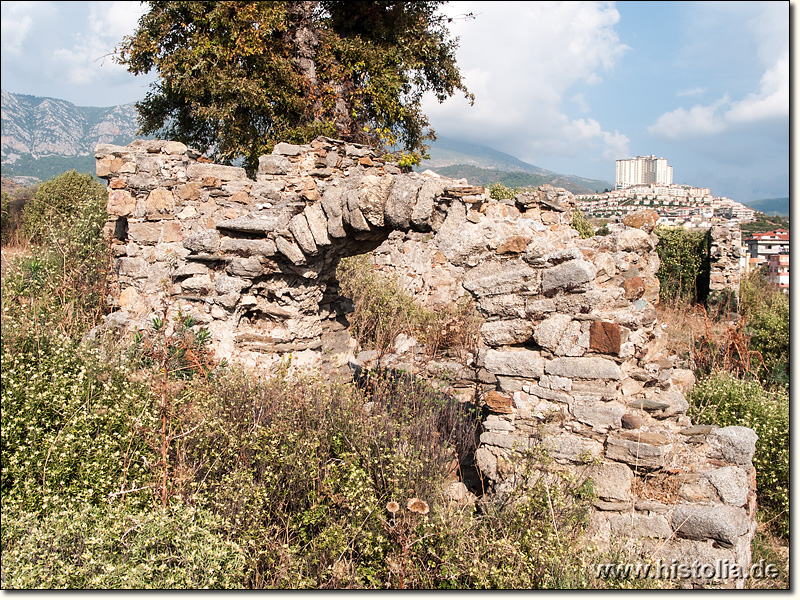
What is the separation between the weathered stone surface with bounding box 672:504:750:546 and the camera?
3.31 m

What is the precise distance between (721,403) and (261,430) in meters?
4.55

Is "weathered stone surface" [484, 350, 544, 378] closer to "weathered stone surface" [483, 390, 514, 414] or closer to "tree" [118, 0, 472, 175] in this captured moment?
"weathered stone surface" [483, 390, 514, 414]

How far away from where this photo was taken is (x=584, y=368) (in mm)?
3865

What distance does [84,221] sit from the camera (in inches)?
313

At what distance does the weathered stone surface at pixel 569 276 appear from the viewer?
13.0 ft

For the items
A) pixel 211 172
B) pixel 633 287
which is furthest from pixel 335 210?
pixel 633 287

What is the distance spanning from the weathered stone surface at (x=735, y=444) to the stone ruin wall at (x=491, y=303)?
1cm

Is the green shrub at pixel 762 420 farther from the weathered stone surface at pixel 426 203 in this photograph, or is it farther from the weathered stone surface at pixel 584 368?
Result: the weathered stone surface at pixel 426 203

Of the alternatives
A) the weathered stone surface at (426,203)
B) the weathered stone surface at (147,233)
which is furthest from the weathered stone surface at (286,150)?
the weathered stone surface at (426,203)

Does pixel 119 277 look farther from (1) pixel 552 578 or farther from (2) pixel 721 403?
(2) pixel 721 403

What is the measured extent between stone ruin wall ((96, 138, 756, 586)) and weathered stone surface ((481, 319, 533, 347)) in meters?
0.02

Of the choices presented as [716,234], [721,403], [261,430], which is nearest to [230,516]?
[261,430]

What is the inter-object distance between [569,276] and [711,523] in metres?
1.85

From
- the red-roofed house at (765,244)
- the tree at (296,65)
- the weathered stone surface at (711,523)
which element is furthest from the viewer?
the red-roofed house at (765,244)
